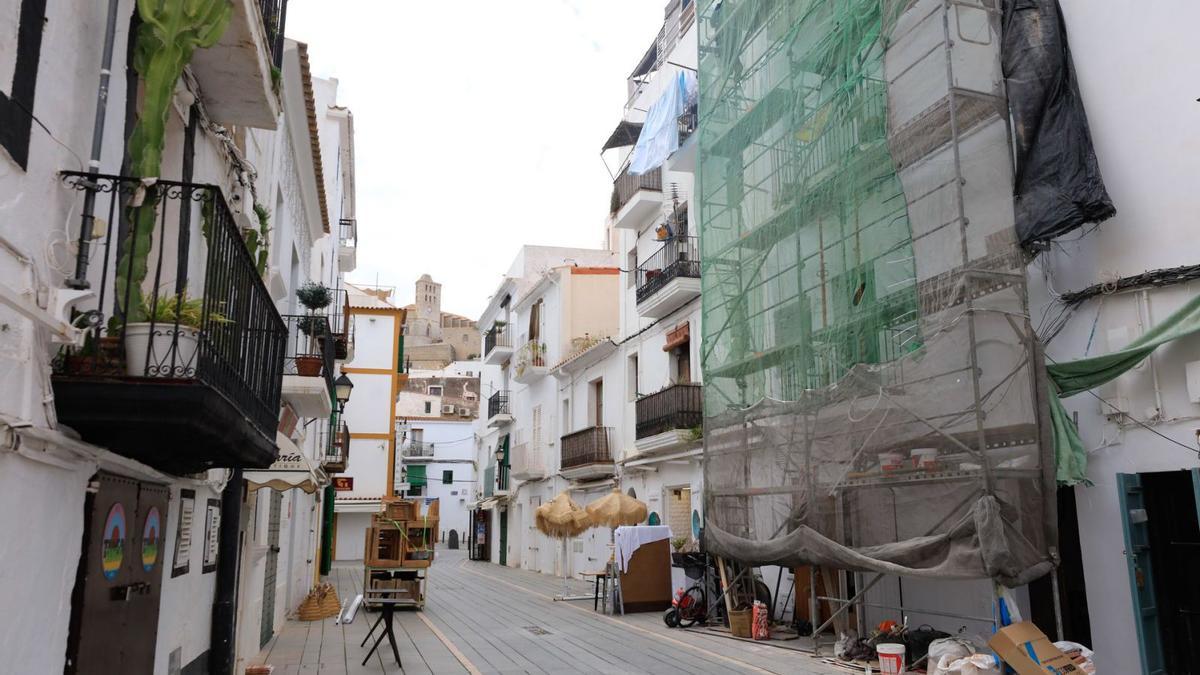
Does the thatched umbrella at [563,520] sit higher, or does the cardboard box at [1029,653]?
the thatched umbrella at [563,520]

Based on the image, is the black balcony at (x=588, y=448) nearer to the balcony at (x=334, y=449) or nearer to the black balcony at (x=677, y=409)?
the black balcony at (x=677, y=409)

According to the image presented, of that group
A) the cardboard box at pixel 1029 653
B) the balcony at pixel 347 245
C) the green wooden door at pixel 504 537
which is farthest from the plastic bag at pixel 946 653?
the green wooden door at pixel 504 537

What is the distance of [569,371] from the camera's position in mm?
26766

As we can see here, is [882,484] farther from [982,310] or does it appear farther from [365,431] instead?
[365,431]

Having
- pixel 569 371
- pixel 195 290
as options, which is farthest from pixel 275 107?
pixel 569 371

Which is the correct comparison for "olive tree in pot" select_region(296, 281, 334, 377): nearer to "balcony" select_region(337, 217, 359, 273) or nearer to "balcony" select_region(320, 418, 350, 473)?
"balcony" select_region(320, 418, 350, 473)

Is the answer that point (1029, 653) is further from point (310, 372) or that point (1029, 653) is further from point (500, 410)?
point (500, 410)

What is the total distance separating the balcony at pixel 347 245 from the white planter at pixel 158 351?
19241 millimetres

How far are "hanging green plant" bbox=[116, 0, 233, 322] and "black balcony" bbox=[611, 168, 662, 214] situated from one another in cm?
1529

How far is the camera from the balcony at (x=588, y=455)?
73.4 ft

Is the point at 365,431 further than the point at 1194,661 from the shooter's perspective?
Yes

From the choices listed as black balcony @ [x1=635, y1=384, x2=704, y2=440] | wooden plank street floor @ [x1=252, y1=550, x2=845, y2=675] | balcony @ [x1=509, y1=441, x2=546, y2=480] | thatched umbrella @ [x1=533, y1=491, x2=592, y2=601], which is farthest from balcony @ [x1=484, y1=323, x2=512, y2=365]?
wooden plank street floor @ [x1=252, y1=550, x2=845, y2=675]

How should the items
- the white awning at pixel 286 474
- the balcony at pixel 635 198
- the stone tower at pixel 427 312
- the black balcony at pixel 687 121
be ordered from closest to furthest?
the white awning at pixel 286 474 < the black balcony at pixel 687 121 < the balcony at pixel 635 198 < the stone tower at pixel 427 312

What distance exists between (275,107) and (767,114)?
25.8ft
